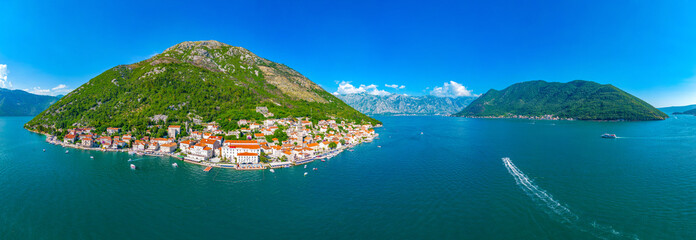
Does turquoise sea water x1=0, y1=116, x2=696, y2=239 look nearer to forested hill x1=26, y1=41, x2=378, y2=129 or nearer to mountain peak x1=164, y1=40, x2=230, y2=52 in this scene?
forested hill x1=26, y1=41, x2=378, y2=129

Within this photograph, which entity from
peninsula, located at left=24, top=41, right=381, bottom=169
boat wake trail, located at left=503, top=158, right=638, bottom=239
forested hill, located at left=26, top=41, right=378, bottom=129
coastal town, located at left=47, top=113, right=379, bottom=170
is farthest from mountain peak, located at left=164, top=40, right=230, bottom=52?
boat wake trail, located at left=503, top=158, right=638, bottom=239

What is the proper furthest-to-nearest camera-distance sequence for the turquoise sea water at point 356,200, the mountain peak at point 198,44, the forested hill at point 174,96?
the mountain peak at point 198,44 < the forested hill at point 174,96 < the turquoise sea water at point 356,200

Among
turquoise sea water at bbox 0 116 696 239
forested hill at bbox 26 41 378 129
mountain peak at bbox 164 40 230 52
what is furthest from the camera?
mountain peak at bbox 164 40 230 52

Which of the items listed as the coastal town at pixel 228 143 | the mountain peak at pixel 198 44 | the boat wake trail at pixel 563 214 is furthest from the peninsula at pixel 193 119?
the boat wake trail at pixel 563 214

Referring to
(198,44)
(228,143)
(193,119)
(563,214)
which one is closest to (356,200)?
(563,214)

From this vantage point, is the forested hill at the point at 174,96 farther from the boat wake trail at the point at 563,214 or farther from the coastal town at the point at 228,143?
the boat wake trail at the point at 563,214

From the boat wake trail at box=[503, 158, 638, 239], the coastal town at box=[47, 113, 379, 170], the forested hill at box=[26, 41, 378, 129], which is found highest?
the forested hill at box=[26, 41, 378, 129]
